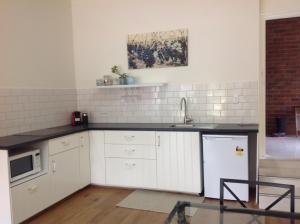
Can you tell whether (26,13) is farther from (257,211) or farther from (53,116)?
(257,211)

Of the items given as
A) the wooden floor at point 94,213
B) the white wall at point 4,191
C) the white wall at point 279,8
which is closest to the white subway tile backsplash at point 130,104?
the white wall at point 4,191

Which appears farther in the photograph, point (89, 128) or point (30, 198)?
point (89, 128)

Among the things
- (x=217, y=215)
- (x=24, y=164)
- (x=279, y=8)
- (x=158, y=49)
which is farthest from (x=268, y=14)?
(x=24, y=164)

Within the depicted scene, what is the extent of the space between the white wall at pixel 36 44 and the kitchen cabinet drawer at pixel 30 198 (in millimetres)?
1157

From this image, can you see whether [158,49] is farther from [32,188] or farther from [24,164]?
[32,188]

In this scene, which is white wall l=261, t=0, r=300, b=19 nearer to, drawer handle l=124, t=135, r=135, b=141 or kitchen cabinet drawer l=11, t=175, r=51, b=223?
drawer handle l=124, t=135, r=135, b=141

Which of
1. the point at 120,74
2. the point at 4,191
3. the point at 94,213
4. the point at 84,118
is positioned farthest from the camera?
the point at 84,118

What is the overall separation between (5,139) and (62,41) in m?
1.81

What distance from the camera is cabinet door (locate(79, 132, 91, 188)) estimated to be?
12.7 feet

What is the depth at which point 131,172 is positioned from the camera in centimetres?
387

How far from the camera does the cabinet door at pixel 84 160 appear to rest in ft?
Answer: 12.7

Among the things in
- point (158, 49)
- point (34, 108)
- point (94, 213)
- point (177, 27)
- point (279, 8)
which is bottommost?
point (94, 213)

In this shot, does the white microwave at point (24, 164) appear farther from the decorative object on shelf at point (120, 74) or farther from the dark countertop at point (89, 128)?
the decorative object on shelf at point (120, 74)

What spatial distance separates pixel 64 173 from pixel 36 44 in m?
1.69
